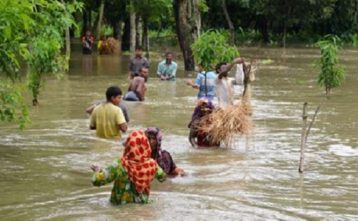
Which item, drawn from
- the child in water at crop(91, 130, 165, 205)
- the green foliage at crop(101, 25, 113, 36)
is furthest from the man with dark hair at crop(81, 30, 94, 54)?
the child in water at crop(91, 130, 165, 205)

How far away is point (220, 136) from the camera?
12.3 metres

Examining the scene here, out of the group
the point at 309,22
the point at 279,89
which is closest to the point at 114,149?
the point at 279,89

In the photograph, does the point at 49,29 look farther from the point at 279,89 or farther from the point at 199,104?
the point at 279,89

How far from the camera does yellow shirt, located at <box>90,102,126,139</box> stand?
11383 mm

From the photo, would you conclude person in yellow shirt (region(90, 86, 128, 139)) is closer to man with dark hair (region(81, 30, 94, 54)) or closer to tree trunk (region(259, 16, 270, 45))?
man with dark hair (region(81, 30, 94, 54))

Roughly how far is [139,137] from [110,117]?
12.4 feet

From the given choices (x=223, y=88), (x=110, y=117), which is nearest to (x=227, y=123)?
(x=223, y=88)

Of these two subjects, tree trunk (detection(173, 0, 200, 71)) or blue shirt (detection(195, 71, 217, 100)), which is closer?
blue shirt (detection(195, 71, 217, 100))

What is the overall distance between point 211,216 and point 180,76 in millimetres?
19328

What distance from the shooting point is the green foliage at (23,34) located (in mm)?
8914

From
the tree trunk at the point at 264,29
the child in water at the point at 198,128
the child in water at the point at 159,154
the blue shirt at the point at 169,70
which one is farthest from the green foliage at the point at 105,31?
the child in water at the point at 159,154

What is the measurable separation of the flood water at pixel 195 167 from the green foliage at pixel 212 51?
1324mm

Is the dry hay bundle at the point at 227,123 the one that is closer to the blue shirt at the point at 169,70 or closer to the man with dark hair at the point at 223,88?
the man with dark hair at the point at 223,88

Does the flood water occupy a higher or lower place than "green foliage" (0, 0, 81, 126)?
lower
